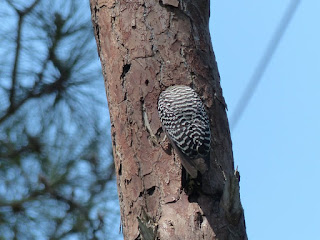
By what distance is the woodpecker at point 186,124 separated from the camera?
6.63ft

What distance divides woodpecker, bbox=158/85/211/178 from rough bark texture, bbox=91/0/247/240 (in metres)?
0.04

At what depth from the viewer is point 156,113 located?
2.11 meters

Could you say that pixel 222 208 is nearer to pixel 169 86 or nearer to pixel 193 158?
pixel 193 158

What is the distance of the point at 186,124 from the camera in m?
2.15

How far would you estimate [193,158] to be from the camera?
6.49 ft

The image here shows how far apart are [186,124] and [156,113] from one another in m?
0.12

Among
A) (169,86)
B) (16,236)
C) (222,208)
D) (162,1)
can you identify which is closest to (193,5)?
(162,1)

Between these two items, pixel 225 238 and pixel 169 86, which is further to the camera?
pixel 169 86

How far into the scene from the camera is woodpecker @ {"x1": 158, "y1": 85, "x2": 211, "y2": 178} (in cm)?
202

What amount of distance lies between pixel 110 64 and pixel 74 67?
115 centimetres

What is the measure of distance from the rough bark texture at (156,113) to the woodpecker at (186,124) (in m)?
0.04

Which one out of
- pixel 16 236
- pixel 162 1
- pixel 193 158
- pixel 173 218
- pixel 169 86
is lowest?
pixel 16 236

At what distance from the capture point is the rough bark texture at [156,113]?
75.7 inches

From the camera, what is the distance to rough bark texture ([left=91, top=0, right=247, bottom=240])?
1924mm
